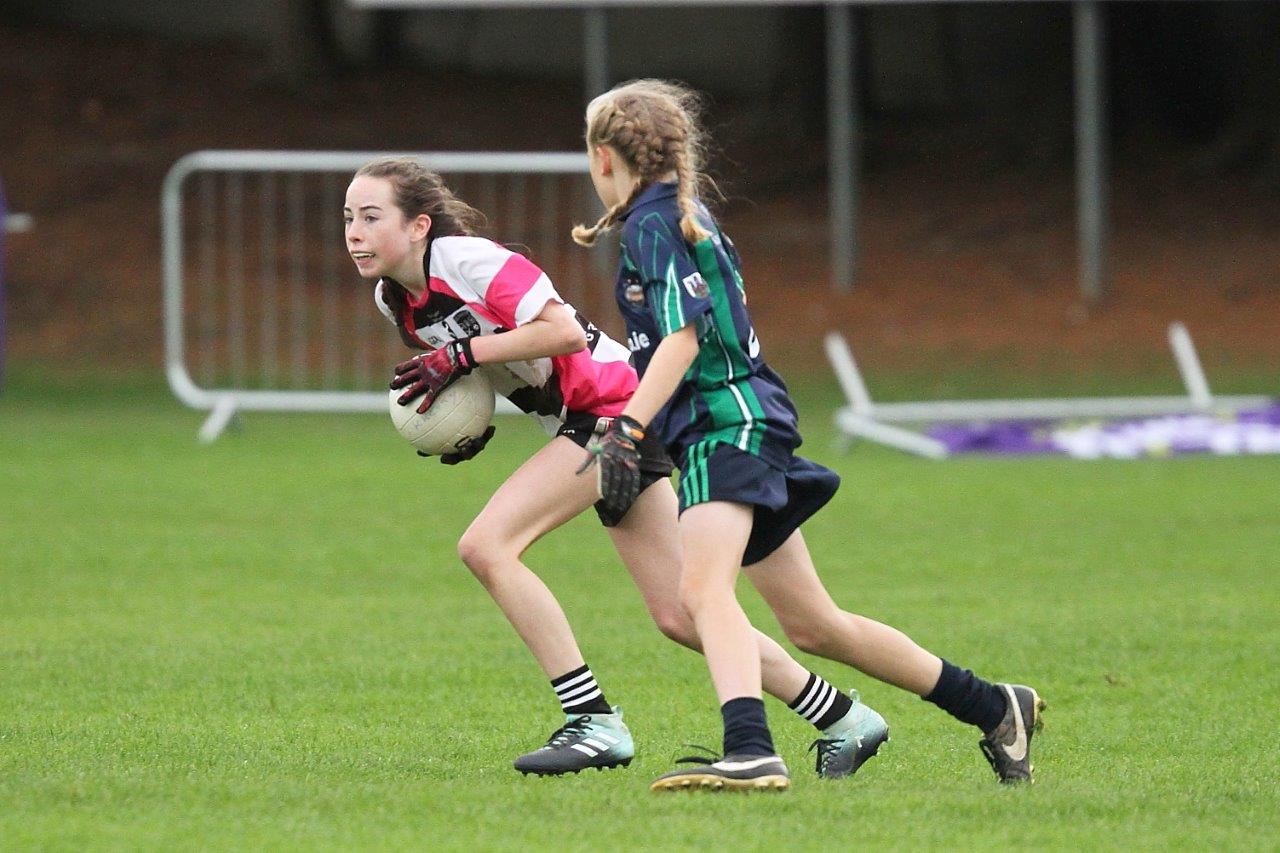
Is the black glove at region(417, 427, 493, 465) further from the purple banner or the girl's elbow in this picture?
the purple banner

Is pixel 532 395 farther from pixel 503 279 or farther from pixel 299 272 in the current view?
pixel 299 272

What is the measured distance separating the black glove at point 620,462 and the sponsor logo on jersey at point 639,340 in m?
0.25

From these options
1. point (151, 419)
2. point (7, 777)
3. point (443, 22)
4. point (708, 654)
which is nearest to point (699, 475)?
point (708, 654)

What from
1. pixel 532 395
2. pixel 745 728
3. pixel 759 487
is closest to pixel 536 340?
pixel 532 395

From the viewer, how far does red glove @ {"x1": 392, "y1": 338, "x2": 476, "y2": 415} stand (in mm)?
5672

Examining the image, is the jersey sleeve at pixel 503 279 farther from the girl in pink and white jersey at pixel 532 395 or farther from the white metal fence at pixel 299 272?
the white metal fence at pixel 299 272

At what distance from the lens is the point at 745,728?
515cm

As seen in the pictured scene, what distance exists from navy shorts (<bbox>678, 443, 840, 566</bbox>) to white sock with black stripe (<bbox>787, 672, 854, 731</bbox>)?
496 millimetres

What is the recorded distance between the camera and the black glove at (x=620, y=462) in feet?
17.1

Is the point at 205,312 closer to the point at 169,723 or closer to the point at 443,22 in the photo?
the point at 443,22

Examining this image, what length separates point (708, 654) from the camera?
522cm

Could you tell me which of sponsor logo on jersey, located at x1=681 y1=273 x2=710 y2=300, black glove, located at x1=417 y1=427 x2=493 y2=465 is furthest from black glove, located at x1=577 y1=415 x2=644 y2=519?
black glove, located at x1=417 y1=427 x2=493 y2=465

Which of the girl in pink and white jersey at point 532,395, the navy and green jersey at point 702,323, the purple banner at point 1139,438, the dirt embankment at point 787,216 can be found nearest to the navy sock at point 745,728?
the girl in pink and white jersey at point 532,395

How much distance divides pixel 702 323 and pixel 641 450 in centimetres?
71
